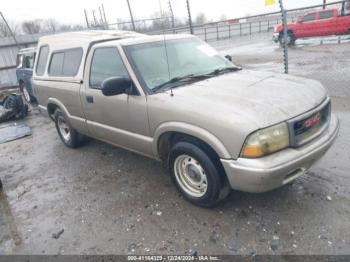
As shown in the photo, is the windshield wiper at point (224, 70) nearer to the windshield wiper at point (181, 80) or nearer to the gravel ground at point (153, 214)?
the windshield wiper at point (181, 80)

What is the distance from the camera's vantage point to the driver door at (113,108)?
3.46 metres

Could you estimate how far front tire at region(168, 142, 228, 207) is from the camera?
2879mm

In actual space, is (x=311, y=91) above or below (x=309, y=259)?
above

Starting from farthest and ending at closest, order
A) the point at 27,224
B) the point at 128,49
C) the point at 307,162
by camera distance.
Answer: the point at 128,49 → the point at 27,224 → the point at 307,162

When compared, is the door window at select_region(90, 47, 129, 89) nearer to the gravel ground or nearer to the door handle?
the door handle

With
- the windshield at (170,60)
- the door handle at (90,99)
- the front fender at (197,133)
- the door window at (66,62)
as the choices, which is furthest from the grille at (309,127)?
the door window at (66,62)

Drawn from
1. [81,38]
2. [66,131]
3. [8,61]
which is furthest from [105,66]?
[8,61]

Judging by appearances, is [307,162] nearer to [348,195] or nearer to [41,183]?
[348,195]

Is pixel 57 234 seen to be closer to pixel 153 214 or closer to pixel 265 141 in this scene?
pixel 153 214

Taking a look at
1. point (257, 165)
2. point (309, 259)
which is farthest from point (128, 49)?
point (309, 259)

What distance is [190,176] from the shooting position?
326 cm

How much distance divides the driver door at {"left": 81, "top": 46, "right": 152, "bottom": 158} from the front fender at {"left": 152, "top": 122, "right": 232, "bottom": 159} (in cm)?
30

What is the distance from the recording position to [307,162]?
2705 millimetres

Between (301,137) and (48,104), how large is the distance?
14.9 feet
